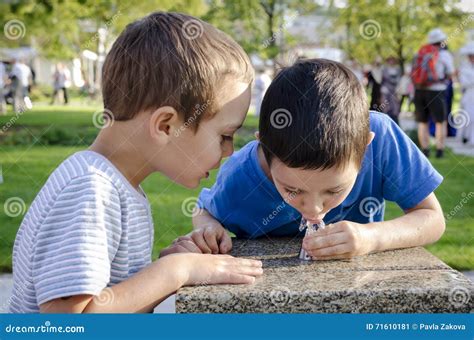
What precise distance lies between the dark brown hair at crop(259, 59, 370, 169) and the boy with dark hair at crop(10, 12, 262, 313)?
0.37 ft

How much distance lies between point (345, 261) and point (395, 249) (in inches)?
9.7

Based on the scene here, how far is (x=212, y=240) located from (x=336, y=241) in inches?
16.5

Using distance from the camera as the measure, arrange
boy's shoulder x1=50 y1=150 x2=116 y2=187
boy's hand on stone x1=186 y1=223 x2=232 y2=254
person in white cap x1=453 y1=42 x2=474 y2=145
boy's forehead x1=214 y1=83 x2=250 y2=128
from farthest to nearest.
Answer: person in white cap x1=453 y1=42 x2=474 y2=145, boy's hand on stone x1=186 y1=223 x2=232 y2=254, boy's forehead x1=214 y1=83 x2=250 y2=128, boy's shoulder x1=50 y1=150 x2=116 y2=187

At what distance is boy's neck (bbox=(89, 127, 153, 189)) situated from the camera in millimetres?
1947

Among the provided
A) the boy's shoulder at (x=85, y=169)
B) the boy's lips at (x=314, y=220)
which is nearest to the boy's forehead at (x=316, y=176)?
the boy's lips at (x=314, y=220)

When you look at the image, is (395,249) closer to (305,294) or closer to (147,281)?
(305,294)

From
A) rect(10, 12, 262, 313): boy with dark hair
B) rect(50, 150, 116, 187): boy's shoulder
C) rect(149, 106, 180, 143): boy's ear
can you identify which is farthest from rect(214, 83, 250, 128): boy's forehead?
rect(50, 150, 116, 187): boy's shoulder

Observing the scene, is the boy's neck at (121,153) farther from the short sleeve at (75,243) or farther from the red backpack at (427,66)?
the red backpack at (427,66)

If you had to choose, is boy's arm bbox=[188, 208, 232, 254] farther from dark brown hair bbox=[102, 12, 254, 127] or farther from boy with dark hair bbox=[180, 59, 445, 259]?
dark brown hair bbox=[102, 12, 254, 127]

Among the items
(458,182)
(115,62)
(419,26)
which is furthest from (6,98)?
(115,62)

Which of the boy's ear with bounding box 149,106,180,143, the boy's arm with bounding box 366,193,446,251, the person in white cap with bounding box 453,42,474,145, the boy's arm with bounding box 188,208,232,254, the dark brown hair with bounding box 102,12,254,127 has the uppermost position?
the dark brown hair with bounding box 102,12,254,127

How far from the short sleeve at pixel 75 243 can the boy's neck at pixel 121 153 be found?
0.57ft

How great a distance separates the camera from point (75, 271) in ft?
5.45

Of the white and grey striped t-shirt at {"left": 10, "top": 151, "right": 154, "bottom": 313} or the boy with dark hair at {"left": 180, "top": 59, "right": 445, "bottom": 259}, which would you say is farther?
the boy with dark hair at {"left": 180, "top": 59, "right": 445, "bottom": 259}
